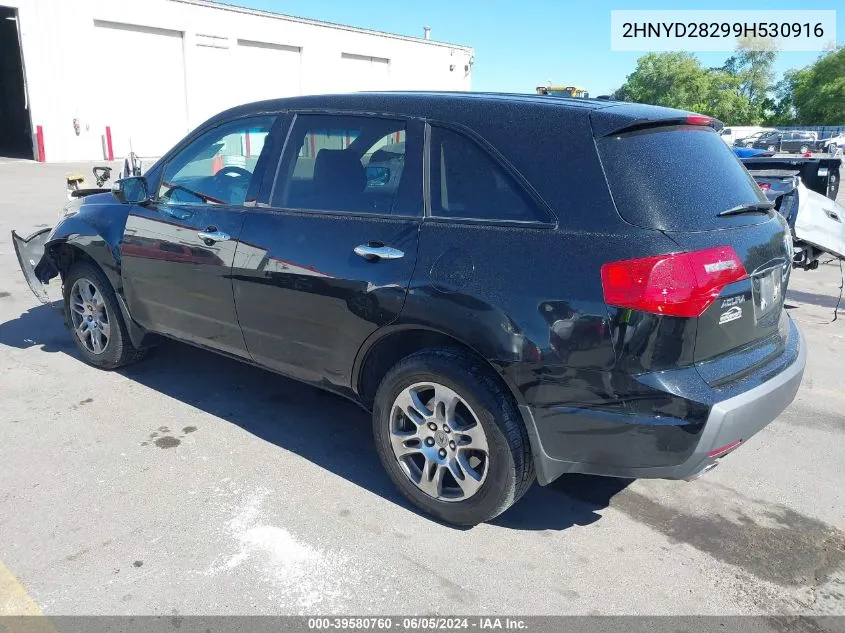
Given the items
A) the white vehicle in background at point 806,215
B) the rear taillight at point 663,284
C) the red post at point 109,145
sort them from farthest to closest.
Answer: the red post at point 109,145
the white vehicle in background at point 806,215
the rear taillight at point 663,284

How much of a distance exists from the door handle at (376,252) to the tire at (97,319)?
2302mm

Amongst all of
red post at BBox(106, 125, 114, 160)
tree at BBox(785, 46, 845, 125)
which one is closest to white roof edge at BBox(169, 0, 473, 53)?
red post at BBox(106, 125, 114, 160)

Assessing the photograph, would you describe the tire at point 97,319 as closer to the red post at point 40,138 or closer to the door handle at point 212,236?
the door handle at point 212,236

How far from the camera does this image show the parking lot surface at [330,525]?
8.90 ft

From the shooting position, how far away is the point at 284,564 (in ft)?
9.47

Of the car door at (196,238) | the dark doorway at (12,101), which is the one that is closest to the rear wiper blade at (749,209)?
the car door at (196,238)

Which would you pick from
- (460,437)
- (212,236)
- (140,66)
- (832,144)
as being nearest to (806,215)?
(460,437)

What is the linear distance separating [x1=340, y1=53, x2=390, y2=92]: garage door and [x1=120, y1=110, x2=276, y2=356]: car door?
107 feet

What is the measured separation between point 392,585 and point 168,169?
295 centimetres

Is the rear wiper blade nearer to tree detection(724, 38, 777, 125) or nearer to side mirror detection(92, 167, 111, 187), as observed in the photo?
side mirror detection(92, 167, 111, 187)

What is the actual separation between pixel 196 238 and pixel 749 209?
290 centimetres

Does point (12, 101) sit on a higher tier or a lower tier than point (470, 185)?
higher

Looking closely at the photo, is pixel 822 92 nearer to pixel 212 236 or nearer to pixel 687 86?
pixel 687 86

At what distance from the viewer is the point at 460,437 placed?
3049mm
